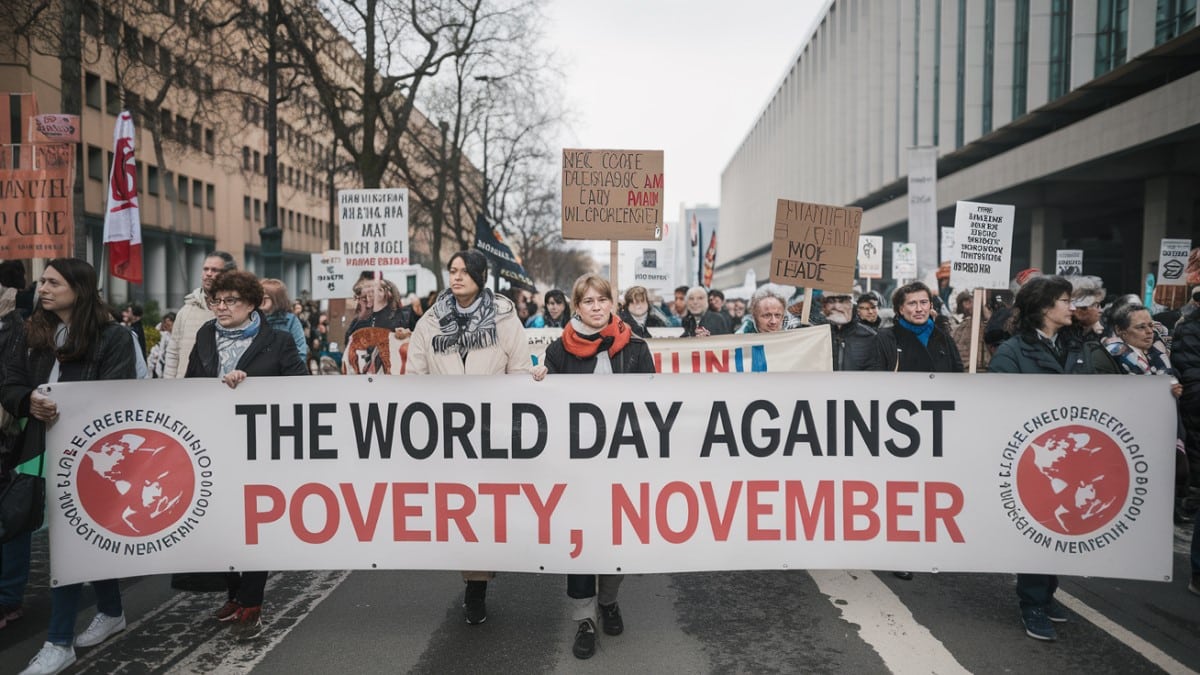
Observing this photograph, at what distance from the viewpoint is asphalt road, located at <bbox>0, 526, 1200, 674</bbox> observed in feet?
14.0

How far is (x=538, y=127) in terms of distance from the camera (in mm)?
34906

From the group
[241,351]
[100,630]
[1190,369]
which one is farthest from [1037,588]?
[100,630]

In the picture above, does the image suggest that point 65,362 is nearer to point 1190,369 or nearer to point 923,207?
point 1190,369

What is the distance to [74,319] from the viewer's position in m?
4.46

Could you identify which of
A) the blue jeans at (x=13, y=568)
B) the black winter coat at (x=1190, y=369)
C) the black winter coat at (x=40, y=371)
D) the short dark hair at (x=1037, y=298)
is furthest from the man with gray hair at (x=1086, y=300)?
the blue jeans at (x=13, y=568)

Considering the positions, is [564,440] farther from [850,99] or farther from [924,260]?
[850,99]

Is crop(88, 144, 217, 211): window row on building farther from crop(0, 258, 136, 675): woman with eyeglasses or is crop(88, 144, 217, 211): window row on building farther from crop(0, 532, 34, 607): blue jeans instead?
crop(0, 258, 136, 675): woman with eyeglasses

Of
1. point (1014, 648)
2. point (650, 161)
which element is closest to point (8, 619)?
point (1014, 648)

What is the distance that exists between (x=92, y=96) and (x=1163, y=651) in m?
37.0

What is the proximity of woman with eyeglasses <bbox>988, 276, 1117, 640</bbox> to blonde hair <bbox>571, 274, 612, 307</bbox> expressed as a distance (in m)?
2.03

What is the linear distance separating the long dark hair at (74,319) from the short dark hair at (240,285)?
540 mm

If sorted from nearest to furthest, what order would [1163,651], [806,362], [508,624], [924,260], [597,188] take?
[1163,651] → [508,624] → [806,362] → [597,188] → [924,260]

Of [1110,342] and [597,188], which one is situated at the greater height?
[597,188]

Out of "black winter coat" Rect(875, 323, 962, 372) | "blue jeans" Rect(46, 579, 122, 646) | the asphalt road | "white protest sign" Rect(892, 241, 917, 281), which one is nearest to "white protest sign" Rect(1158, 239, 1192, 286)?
"white protest sign" Rect(892, 241, 917, 281)
